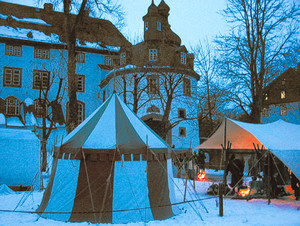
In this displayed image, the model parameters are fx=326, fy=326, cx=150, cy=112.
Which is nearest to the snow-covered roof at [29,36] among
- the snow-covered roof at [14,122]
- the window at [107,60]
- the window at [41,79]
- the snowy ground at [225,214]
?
the window at [107,60]

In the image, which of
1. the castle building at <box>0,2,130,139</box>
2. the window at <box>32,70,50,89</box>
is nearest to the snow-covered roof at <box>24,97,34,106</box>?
the castle building at <box>0,2,130,139</box>

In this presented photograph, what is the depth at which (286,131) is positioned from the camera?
12648mm

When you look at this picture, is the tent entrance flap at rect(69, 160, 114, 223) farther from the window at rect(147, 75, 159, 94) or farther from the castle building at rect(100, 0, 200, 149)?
the castle building at rect(100, 0, 200, 149)

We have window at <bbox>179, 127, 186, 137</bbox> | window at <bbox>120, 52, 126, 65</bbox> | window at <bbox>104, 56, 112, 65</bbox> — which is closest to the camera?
→ window at <bbox>120, 52, 126, 65</bbox>

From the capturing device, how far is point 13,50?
34.5m

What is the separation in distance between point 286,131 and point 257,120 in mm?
7080

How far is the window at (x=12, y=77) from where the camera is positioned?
34.0 m

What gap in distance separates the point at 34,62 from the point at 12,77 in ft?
11.2

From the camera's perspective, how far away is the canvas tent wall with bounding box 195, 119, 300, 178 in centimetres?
1045

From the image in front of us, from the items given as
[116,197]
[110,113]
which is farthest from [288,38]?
[116,197]

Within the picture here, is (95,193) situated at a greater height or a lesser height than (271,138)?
lesser

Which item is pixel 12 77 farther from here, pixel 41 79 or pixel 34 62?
pixel 41 79

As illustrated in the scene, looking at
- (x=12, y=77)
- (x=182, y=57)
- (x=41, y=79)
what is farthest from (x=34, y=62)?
(x=182, y=57)

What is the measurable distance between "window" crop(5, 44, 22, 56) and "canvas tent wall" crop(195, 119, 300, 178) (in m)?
27.1
